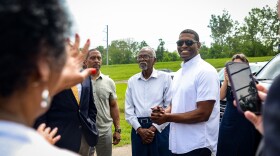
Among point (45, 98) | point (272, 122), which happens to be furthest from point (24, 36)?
point (272, 122)

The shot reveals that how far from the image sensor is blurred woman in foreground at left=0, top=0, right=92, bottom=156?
0.95 metres

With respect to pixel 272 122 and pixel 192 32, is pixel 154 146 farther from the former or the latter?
pixel 272 122

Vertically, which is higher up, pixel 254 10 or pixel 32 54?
pixel 254 10

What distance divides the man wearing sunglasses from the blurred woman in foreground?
2955 millimetres

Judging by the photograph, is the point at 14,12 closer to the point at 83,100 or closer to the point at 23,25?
the point at 23,25

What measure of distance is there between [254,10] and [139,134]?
184 feet

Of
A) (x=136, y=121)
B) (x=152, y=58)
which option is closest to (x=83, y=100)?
(x=136, y=121)

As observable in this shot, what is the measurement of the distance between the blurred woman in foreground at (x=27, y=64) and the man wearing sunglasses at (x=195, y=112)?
295cm

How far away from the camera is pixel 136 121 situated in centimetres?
515

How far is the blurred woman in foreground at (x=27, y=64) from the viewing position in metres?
0.95

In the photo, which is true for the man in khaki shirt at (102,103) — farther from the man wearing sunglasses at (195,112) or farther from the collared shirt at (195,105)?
the collared shirt at (195,105)

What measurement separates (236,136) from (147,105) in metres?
1.63

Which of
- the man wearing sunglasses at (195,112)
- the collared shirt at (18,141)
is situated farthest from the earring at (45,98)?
the man wearing sunglasses at (195,112)

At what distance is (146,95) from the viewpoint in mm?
5273
